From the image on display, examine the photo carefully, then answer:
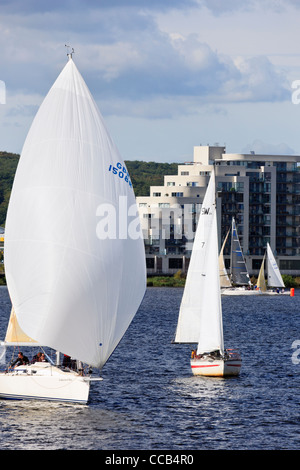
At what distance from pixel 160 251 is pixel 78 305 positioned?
Result: 462ft

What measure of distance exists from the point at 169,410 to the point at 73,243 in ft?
30.5

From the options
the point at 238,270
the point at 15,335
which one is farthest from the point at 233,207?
the point at 15,335

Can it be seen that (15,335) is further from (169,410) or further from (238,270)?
(238,270)

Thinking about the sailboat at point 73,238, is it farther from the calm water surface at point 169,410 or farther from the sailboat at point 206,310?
the sailboat at point 206,310

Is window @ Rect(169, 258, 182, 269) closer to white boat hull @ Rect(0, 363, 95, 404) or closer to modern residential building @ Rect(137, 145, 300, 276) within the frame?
modern residential building @ Rect(137, 145, 300, 276)

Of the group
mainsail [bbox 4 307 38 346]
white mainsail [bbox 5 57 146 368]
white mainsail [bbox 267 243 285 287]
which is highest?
white mainsail [bbox 5 57 146 368]

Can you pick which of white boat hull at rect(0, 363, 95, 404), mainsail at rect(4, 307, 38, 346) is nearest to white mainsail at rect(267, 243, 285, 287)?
mainsail at rect(4, 307, 38, 346)

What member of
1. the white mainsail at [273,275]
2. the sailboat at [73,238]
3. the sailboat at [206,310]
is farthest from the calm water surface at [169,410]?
the white mainsail at [273,275]

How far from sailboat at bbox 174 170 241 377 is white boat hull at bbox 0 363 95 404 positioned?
1162 cm

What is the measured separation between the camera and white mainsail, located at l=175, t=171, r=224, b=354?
174ft

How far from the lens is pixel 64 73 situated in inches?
1654

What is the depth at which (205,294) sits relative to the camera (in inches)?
2136

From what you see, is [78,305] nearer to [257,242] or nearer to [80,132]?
[80,132]

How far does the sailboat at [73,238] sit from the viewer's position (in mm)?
40844
